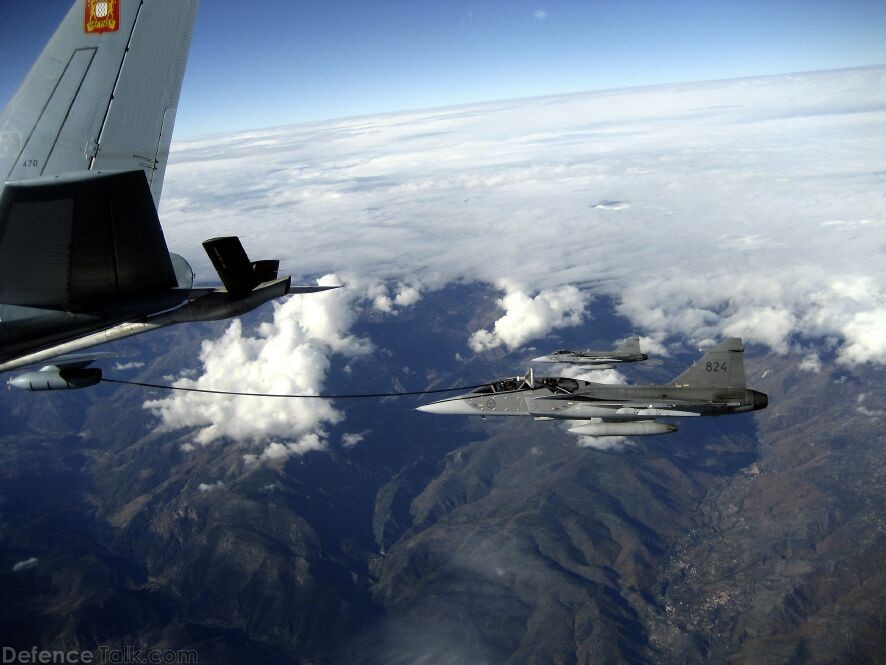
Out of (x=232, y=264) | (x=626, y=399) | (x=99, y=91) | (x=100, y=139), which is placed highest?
(x=99, y=91)

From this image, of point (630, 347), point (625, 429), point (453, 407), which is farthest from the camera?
point (630, 347)

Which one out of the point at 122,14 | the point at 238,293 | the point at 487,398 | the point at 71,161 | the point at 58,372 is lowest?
the point at 487,398

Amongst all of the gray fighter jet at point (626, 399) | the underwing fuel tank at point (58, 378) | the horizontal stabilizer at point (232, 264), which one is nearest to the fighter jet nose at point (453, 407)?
the gray fighter jet at point (626, 399)

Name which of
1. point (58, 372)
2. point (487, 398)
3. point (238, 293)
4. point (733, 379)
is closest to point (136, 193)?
point (238, 293)

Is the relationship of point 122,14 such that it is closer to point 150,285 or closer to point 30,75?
point 30,75

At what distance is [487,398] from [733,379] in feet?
44.4

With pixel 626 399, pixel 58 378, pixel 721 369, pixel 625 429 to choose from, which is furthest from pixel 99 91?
pixel 721 369

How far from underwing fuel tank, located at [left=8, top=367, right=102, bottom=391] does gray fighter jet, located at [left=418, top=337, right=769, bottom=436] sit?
1815 cm

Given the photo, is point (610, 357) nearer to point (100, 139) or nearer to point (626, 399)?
point (626, 399)

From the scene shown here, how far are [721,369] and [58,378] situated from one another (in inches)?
1145

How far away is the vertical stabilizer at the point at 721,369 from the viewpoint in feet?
88.9

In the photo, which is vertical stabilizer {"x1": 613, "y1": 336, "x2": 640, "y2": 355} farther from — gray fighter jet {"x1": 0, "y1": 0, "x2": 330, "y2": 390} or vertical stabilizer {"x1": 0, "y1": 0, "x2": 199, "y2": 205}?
vertical stabilizer {"x1": 0, "y1": 0, "x2": 199, "y2": 205}

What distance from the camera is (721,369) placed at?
90.0 ft

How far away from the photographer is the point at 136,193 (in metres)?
4.19
